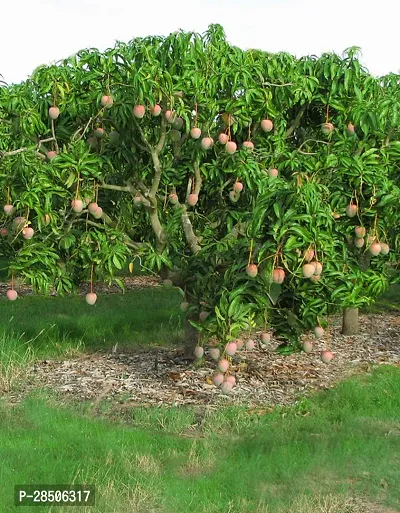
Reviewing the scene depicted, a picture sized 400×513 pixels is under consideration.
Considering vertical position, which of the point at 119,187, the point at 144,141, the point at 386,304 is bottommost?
the point at 386,304

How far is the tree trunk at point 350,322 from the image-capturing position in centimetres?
1032

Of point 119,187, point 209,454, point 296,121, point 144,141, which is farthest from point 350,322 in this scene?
point 209,454

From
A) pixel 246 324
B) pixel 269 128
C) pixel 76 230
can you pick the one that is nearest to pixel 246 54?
pixel 269 128

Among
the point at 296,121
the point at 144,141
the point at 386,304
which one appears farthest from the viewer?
the point at 386,304

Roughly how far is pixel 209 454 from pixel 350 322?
17.6 ft

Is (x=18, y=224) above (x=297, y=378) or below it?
above

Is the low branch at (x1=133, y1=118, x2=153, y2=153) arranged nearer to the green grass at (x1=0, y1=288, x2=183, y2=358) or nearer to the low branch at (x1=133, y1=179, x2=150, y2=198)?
the low branch at (x1=133, y1=179, x2=150, y2=198)

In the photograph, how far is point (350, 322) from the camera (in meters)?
10.4

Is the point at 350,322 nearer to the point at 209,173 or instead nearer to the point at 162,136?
the point at 209,173

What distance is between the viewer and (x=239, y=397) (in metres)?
7.32

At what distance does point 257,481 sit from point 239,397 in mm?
2393

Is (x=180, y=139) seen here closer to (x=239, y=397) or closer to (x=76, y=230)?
(x=76, y=230)

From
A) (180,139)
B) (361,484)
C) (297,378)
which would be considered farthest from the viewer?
(297,378)

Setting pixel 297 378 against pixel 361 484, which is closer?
pixel 361 484
